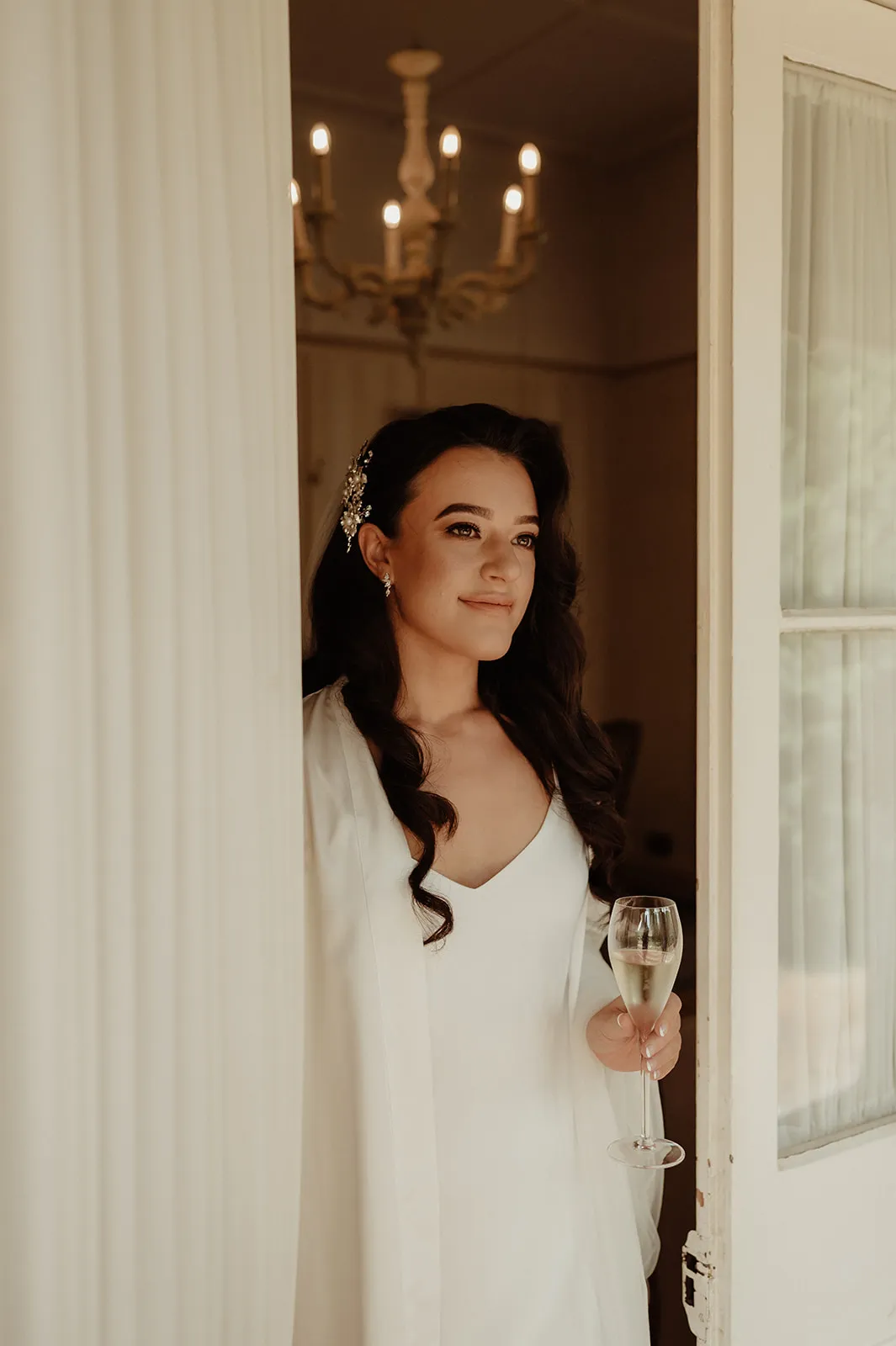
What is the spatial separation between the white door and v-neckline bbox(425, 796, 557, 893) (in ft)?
0.71

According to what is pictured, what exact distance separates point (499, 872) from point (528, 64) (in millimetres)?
2940

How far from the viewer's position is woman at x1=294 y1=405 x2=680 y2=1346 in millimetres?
1446

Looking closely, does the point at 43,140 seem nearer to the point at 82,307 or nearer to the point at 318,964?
the point at 82,307

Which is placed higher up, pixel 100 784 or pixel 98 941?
pixel 100 784

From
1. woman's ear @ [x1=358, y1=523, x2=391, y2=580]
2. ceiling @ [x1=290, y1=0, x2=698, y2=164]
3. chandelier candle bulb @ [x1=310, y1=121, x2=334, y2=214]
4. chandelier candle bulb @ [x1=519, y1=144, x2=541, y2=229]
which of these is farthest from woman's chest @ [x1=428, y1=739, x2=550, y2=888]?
ceiling @ [x1=290, y1=0, x2=698, y2=164]

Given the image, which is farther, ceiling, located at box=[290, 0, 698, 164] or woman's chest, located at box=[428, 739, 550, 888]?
ceiling, located at box=[290, 0, 698, 164]

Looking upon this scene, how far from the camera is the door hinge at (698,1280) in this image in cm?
166

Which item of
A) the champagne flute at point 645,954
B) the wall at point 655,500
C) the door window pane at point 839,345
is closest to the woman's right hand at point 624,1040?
the champagne flute at point 645,954

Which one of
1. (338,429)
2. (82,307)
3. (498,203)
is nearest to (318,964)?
(82,307)

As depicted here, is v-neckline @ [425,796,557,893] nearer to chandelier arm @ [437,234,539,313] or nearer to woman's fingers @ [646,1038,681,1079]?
woman's fingers @ [646,1038,681,1079]

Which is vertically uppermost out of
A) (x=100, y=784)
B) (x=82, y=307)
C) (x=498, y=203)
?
(x=498, y=203)

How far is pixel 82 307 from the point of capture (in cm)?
107

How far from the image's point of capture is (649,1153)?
4.98 feet

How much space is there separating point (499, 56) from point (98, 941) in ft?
10.8
